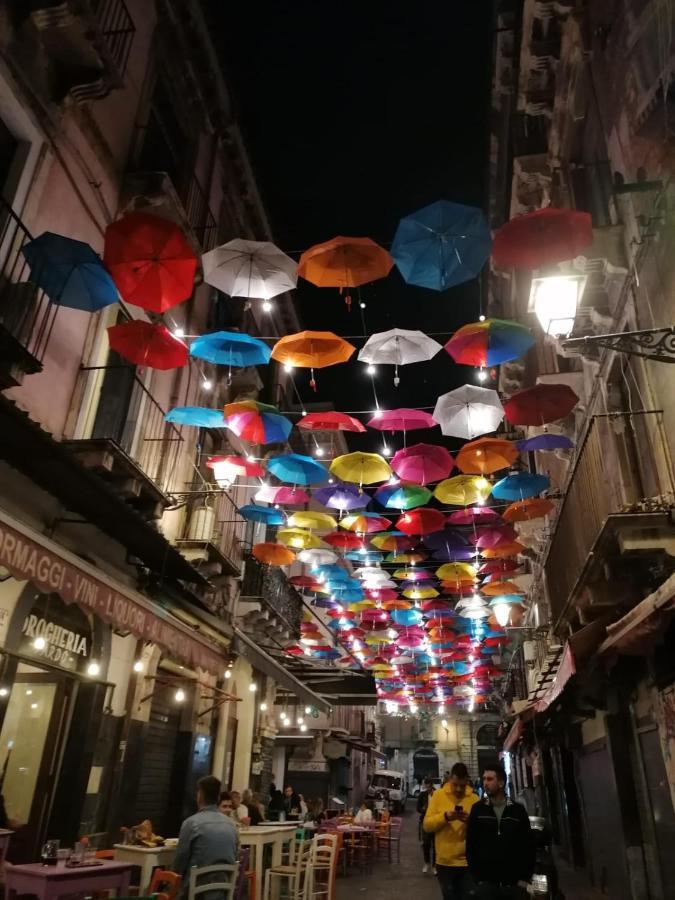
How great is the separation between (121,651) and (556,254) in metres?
8.14

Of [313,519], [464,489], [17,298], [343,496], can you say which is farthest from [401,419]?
[17,298]

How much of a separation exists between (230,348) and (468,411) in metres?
4.12

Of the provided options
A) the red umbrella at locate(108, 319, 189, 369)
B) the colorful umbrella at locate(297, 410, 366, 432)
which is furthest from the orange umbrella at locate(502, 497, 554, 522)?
A: the red umbrella at locate(108, 319, 189, 369)

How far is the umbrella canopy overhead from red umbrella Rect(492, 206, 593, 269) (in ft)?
4.91

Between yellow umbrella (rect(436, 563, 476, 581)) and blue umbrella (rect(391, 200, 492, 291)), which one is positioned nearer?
blue umbrella (rect(391, 200, 492, 291))

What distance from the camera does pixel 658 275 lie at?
7125 millimetres

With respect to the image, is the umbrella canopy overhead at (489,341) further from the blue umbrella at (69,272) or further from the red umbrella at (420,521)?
the red umbrella at (420,521)

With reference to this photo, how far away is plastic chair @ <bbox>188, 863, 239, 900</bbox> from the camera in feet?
17.0

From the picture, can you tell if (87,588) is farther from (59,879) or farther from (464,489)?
(464,489)

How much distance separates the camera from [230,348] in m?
8.97

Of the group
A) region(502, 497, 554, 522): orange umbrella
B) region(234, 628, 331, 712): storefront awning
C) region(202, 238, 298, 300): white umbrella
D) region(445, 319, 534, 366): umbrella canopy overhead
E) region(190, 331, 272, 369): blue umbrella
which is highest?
region(202, 238, 298, 300): white umbrella

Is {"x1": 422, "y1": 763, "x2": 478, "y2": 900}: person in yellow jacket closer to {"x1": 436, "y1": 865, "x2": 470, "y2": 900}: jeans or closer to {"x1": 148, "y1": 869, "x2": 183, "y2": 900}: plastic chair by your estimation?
{"x1": 436, "y1": 865, "x2": 470, "y2": 900}: jeans

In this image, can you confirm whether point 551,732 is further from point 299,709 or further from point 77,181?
point 77,181

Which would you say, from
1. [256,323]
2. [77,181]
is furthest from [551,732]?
[77,181]
